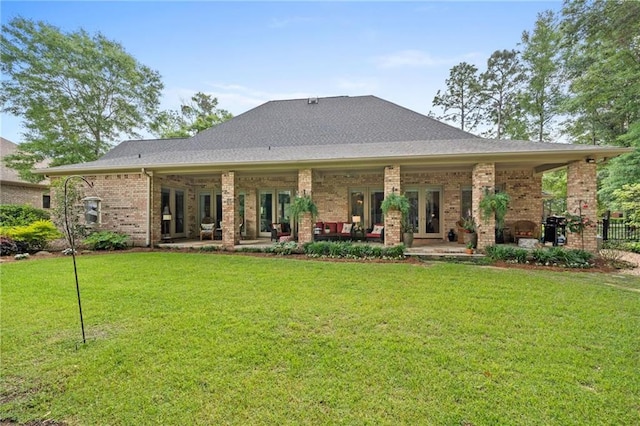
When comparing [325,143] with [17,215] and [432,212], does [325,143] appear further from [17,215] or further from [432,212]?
[17,215]

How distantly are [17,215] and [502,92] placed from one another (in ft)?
102

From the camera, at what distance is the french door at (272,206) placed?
43.2ft

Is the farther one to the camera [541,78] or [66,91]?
[541,78]

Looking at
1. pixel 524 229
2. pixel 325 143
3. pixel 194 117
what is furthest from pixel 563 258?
pixel 194 117

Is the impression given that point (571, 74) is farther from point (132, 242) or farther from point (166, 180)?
point (132, 242)

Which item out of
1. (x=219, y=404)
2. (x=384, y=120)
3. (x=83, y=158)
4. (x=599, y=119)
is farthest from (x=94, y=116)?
(x=599, y=119)

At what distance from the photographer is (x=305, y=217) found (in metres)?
9.52

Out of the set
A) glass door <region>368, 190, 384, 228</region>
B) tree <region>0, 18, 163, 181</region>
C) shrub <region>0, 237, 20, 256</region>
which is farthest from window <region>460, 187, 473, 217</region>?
tree <region>0, 18, 163, 181</region>

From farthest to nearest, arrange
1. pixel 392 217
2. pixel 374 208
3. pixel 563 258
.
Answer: pixel 374 208
pixel 392 217
pixel 563 258

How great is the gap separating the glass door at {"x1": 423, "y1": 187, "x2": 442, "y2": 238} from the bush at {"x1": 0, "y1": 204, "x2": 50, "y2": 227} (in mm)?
17546

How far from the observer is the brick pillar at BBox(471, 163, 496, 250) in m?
8.38

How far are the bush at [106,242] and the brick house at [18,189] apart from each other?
9094mm

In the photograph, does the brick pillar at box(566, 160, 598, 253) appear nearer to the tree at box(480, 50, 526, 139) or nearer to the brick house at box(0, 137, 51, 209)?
the tree at box(480, 50, 526, 139)

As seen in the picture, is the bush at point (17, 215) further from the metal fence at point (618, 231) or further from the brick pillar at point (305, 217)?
the metal fence at point (618, 231)
